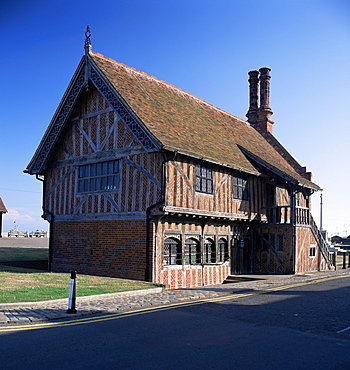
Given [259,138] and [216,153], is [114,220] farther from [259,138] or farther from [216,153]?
[259,138]

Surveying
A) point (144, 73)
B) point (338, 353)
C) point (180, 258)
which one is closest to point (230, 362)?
point (338, 353)

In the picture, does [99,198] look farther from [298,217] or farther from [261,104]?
[261,104]

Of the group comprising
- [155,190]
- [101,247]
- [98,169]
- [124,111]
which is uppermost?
[124,111]

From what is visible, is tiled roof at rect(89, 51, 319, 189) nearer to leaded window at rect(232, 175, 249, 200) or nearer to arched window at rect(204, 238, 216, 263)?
leaded window at rect(232, 175, 249, 200)

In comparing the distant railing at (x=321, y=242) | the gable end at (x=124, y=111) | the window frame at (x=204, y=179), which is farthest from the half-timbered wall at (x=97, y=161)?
the distant railing at (x=321, y=242)

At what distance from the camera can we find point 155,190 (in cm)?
1538

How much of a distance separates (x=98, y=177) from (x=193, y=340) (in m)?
11.9

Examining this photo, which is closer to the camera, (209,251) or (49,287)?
(49,287)

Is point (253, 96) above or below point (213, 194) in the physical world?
above

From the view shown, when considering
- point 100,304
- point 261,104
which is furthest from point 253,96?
point 100,304

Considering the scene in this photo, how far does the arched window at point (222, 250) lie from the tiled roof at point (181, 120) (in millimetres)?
3535

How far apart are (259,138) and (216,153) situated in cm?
1011

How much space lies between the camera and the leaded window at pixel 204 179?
16.9 meters

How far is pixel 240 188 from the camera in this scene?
1961 centimetres
